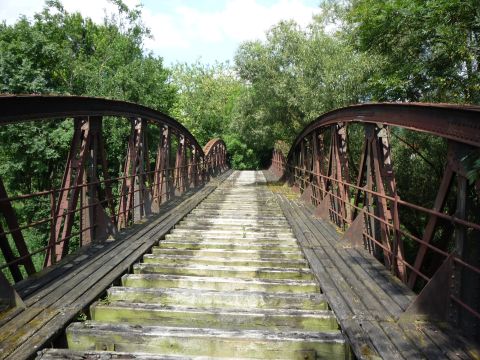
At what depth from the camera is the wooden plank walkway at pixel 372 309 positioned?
2.84 m

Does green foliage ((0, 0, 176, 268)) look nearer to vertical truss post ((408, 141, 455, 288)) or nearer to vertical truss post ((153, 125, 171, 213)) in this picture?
vertical truss post ((153, 125, 171, 213))

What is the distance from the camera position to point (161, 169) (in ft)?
32.9

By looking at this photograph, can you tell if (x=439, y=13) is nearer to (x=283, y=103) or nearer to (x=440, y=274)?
(x=283, y=103)

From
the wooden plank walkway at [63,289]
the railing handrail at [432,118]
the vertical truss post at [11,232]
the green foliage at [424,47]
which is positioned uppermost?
the green foliage at [424,47]

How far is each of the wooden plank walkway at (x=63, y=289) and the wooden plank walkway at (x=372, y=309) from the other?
8.08 ft

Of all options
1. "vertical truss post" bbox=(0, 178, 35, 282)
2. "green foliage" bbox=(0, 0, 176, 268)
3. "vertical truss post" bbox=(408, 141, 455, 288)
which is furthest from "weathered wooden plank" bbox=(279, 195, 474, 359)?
"green foliage" bbox=(0, 0, 176, 268)

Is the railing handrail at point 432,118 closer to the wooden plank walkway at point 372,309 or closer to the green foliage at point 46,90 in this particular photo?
the wooden plank walkway at point 372,309

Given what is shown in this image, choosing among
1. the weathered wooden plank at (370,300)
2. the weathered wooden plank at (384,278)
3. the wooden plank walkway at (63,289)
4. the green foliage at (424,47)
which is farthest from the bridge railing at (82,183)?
the green foliage at (424,47)

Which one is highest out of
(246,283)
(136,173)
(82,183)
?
(136,173)

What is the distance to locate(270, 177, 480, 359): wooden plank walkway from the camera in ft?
9.30

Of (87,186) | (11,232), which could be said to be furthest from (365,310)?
(87,186)

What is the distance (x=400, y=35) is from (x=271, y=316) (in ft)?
33.6

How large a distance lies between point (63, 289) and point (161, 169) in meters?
6.28

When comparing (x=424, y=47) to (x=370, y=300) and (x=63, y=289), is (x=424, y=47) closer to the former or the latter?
(x=370, y=300)
